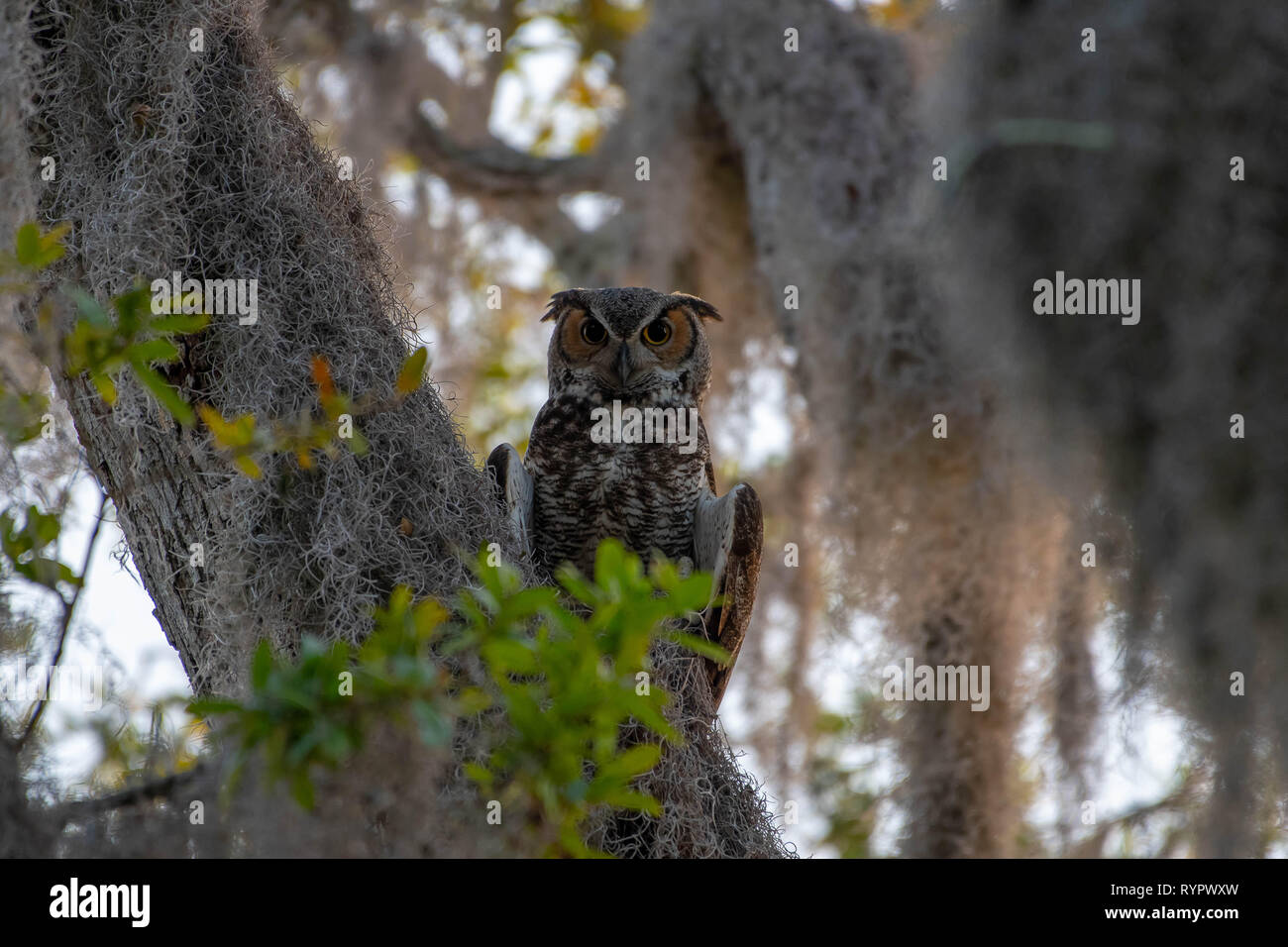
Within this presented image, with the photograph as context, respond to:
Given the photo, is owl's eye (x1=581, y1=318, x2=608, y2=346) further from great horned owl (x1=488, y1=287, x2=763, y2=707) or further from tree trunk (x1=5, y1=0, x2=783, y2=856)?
tree trunk (x1=5, y1=0, x2=783, y2=856)

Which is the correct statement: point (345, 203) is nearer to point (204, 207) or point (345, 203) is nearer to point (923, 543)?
point (204, 207)

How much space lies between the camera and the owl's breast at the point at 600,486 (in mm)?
3453

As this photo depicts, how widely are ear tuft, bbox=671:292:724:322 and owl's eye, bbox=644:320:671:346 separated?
8 centimetres

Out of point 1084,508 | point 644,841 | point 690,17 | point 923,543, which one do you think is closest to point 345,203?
point 644,841

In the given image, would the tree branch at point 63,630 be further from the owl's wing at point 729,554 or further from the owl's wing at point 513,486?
the owl's wing at point 729,554

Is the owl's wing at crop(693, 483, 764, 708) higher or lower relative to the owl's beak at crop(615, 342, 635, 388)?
lower

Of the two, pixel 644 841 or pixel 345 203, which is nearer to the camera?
pixel 644 841

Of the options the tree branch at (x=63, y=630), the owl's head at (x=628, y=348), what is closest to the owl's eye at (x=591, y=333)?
the owl's head at (x=628, y=348)

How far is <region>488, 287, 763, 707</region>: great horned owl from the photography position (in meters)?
3.46

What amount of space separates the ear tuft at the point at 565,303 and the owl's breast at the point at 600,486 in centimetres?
34

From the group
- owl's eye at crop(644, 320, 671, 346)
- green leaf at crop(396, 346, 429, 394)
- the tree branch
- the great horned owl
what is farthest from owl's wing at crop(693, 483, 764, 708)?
the tree branch

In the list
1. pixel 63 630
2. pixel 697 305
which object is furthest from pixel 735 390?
pixel 63 630
